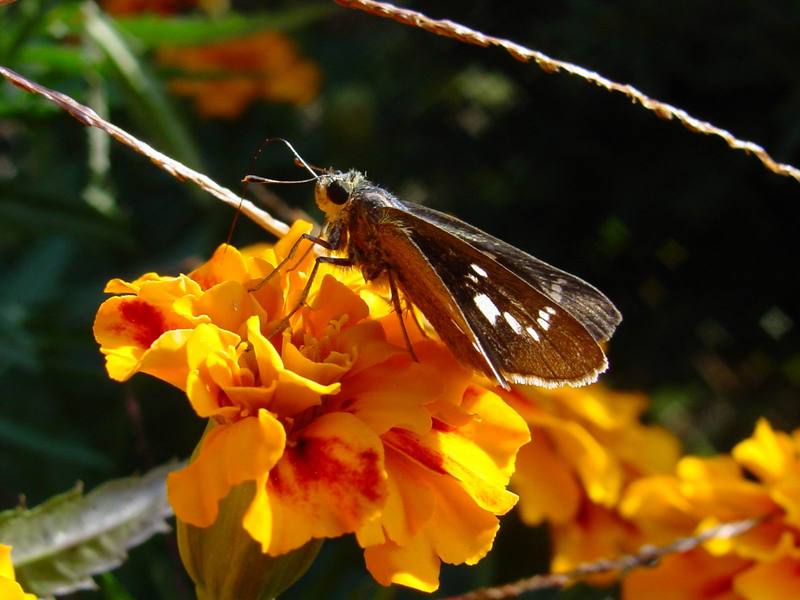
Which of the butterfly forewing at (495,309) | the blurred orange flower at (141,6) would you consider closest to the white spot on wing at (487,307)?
the butterfly forewing at (495,309)

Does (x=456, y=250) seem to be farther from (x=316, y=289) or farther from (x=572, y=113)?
(x=572, y=113)

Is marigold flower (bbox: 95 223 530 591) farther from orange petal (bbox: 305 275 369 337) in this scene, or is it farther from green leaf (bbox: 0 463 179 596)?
green leaf (bbox: 0 463 179 596)

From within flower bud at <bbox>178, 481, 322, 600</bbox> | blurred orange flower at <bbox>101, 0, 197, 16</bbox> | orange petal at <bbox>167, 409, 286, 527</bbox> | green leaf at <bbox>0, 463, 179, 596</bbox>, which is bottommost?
green leaf at <bbox>0, 463, 179, 596</bbox>

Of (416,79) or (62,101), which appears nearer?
(62,101)

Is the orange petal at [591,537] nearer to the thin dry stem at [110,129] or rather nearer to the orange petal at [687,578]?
the orange petal at [687,578]

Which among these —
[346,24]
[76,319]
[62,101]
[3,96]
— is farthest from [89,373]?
[346,24]

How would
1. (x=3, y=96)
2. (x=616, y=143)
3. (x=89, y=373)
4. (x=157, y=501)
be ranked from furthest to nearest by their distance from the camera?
(x=616, y=143) → (x=89, y=373) → (x=3, y=96) → (x=157, y=501)

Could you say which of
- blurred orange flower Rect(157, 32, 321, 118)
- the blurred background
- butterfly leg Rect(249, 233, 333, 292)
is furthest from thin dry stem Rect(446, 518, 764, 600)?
blurred orange flower Rect(157, 32, 321, 118)
